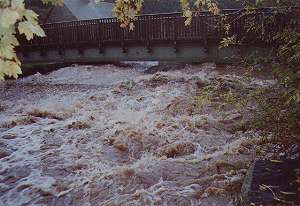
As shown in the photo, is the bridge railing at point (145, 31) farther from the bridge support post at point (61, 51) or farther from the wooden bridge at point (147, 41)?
the bridge support post at point (61, 51)

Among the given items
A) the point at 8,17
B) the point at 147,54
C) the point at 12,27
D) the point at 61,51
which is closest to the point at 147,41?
the point at 147,54

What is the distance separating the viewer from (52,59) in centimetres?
2117

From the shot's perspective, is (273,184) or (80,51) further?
(80,51)

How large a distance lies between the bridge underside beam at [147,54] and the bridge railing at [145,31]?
1.04 ft

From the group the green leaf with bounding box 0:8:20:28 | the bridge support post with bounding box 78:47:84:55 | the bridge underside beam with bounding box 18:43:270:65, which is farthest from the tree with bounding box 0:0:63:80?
the bridge support post with bounding box 78:47:84:55

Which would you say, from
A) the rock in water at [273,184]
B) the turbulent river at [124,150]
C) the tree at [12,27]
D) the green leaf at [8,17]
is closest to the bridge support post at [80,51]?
the turbulent river at [124,150]

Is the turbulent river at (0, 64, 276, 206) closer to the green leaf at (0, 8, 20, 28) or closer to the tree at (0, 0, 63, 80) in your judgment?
the tree at (0, 0, 63, 80)

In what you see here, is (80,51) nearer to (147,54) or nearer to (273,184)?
(147,54)

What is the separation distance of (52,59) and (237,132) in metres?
15.5

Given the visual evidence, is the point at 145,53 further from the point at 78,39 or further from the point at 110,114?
the point at 110,114

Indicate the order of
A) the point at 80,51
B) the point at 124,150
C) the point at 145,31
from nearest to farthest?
the point at 124,150 → the point at 145,31 → the point at 80,51

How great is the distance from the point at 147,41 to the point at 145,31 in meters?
0.53

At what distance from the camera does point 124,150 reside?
26.3 feet

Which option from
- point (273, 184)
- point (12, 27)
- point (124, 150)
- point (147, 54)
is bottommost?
point (124, 150)
